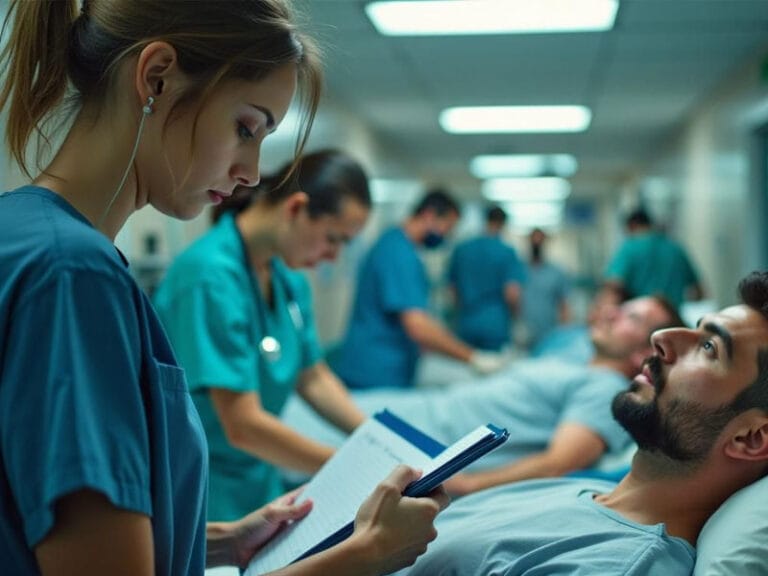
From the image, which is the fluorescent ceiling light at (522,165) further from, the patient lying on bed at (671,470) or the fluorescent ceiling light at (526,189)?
the patient lying on bed at (671,470)

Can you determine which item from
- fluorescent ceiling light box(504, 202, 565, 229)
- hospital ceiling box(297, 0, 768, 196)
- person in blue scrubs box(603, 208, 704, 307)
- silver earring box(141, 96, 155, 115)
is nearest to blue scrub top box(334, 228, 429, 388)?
hospital ceiling box(297, 0, 768, 196)

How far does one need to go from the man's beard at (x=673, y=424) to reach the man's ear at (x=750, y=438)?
2 centimetres

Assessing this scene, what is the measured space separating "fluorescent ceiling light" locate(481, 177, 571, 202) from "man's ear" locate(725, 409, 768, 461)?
7.74 meters

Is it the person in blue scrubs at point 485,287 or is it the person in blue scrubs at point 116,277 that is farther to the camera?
the person in blue scrubs at point 485,287

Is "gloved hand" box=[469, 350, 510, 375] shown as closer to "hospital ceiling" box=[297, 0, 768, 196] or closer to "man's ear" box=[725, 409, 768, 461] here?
"hospital ceiling" box=[297, 0, 768, 196]

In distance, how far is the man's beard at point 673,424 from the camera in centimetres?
132

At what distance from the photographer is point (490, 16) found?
133 inches

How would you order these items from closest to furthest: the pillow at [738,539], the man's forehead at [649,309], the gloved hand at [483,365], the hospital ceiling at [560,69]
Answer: the pillow at [738,539] → the man's forehead at [649,309] → the hospital ceiling at [560,69] → the gloved hand at [483,365]

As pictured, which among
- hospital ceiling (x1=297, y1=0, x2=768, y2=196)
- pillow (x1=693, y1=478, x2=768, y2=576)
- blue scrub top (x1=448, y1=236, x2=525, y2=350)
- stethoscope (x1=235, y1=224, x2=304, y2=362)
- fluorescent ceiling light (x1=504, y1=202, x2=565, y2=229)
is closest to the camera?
pillow (x1=693, y1=478, x2=768, y2=576)

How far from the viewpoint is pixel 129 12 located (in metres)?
0.87

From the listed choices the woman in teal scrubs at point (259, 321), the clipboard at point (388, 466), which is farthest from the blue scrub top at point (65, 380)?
the woman in teal scrubs at point (259, 321)

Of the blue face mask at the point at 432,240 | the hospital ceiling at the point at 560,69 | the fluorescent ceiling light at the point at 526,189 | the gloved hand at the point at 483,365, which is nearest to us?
the hospital ceiling at the point at 560,69

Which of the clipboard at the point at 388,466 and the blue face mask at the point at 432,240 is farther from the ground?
the blue face mask at the point at 432,240

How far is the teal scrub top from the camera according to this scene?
1.74 metres
